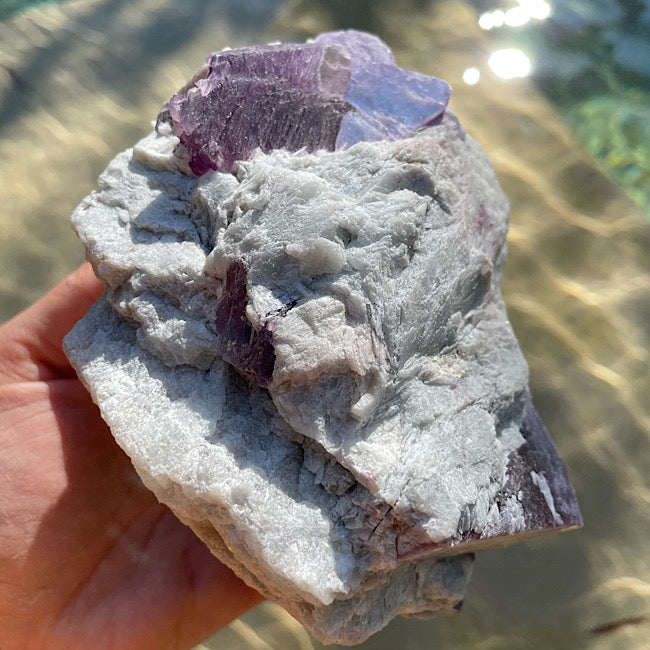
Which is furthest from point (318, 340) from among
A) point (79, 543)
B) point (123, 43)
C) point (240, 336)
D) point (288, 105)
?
point (123, 43)

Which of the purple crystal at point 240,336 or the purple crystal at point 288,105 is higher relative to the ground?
the purple crystal at point 288,105

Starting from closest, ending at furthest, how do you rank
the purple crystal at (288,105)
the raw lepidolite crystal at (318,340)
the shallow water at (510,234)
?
the raw lepidolite crystal at (318,340) < the purple crystal at (288,105) < the shallow water at (510,234)

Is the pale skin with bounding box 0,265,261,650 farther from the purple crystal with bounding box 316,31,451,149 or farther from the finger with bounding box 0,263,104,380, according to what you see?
the purple crystal with bounding box 316,31,451,149

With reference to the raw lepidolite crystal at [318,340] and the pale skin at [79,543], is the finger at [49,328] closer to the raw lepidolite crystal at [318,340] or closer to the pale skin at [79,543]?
the pale skin at [79,543]

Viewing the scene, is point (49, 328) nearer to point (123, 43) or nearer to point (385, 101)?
point (385, 101)

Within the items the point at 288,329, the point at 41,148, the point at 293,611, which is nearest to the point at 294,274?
the point at 288,329

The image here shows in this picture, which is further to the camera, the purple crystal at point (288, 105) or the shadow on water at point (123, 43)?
the shadow on water at point (123, 43)

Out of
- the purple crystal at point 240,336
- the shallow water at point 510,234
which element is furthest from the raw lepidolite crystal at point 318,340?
the shallow water at point 510,234

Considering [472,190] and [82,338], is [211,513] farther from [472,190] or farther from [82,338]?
[472,190]
